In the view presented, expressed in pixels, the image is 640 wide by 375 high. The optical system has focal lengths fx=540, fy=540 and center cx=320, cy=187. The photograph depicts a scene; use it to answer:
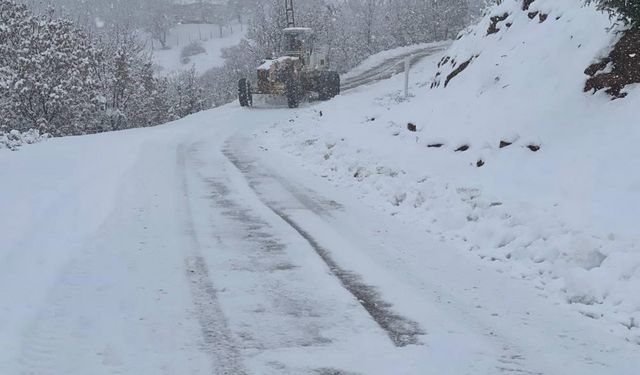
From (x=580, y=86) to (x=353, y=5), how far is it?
421ft

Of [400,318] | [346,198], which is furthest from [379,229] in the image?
[400,318]

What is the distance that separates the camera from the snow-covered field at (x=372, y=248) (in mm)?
3367

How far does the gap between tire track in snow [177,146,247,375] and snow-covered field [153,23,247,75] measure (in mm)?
123256

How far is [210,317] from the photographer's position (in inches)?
149

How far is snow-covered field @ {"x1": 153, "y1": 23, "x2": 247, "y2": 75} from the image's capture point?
13412 centimetres

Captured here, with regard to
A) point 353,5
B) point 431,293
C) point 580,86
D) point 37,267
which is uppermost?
point 353,5

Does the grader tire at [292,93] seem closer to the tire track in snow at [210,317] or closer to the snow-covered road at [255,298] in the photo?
the snow-covered road at [255,298]

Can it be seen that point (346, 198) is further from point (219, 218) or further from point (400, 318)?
point (400, 318)

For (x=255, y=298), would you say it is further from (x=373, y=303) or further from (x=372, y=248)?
(x=372, y=248)

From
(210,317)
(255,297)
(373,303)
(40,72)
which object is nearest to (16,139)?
(255,297)

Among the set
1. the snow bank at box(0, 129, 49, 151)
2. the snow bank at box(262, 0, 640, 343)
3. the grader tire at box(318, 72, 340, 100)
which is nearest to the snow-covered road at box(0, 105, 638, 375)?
the snow bank at box(262, 0, 640, 343)

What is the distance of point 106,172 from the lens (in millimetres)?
9336

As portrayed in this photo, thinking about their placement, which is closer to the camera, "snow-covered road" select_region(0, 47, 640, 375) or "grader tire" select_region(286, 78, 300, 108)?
"snow-covered road" select_region(0, 47, 640, 375)

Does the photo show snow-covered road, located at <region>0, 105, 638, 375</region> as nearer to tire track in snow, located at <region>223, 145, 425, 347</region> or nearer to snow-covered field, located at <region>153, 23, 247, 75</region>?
tire track in snow, located at <region>223, 145, 425, 347</region>
